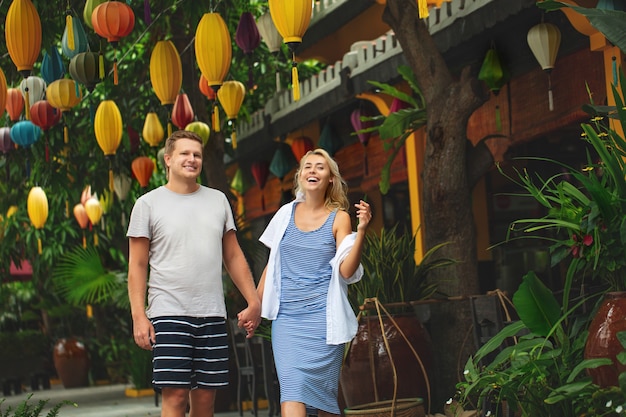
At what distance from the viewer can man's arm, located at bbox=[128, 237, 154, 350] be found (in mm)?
5016

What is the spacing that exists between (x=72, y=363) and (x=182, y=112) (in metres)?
8.28

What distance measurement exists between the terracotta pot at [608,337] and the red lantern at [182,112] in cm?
722

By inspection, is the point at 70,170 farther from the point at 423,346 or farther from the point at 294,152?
the point at 423,346

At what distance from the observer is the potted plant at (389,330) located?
23.9 ft

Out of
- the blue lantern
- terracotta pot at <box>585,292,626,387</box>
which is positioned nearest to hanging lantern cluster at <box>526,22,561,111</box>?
terracotta pot at <box>585,292,626,387</box>

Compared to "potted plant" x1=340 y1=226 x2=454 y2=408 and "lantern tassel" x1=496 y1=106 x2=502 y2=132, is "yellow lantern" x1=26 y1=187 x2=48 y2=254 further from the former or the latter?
"potted plant" x1=340 y1=226 x2=454 y2=408

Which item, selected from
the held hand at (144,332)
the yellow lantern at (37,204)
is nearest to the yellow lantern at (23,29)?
the held hand at (144,332)

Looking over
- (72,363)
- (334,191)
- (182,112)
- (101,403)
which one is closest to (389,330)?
(334,191)

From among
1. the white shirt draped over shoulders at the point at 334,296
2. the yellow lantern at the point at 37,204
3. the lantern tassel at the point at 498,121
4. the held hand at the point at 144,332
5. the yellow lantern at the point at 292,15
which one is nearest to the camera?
the held hand at the point at 144,332

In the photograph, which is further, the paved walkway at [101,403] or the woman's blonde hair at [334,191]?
the paved walkway at [101,403]

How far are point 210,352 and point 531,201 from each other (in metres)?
8.63

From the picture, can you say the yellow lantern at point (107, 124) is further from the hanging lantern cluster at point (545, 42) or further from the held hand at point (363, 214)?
the held hand at point (363, 214)

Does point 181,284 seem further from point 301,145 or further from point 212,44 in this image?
point 301,145

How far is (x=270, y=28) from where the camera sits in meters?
12.1
